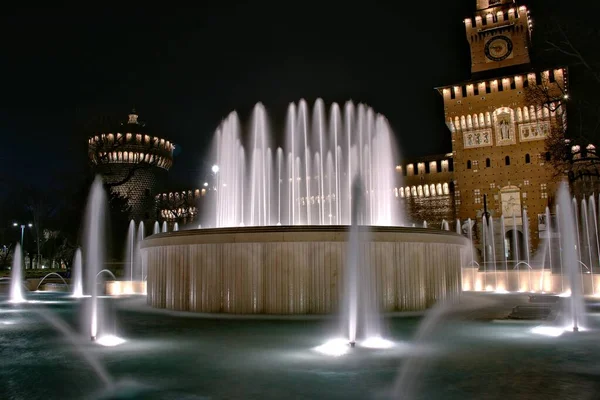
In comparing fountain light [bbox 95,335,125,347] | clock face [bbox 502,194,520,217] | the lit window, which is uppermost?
the lit window

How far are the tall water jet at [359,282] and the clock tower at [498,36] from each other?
133 feet

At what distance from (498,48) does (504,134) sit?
8435mm

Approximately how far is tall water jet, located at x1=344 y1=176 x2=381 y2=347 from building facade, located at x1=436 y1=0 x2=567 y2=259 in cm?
3256

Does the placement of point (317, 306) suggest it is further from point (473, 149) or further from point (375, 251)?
point (473, 149)

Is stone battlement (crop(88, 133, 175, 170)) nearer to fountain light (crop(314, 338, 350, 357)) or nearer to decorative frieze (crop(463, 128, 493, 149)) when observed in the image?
decorative frieze (crop(463, 128, 493, 149))

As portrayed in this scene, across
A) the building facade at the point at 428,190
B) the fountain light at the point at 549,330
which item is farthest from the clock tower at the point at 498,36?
the fountain light at the point at 549,330

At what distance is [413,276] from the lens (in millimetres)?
8680

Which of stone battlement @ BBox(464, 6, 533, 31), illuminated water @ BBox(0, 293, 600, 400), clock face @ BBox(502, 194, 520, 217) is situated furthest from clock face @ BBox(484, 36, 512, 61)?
illuminated water @ BBox(0, 293, 600, 400)

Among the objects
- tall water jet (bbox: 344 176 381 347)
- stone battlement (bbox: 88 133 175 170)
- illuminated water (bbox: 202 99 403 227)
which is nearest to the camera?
tall water jet (bbox: 344 176 381 347)

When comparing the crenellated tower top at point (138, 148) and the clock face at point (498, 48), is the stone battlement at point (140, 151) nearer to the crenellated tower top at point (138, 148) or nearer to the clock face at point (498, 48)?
the crenellated tower top at point (138, 148)

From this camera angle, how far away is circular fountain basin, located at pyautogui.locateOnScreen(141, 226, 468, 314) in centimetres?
819

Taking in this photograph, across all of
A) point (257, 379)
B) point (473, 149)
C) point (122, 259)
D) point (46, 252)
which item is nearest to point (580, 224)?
point (473, 149)

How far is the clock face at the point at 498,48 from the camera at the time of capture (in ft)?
144

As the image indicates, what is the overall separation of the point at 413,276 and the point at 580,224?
31616 millimetres
